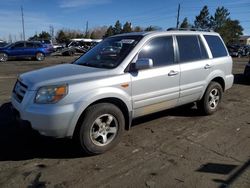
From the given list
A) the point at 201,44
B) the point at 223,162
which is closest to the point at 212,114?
the point at 201,44

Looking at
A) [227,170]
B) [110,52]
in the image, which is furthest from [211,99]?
[227,170]

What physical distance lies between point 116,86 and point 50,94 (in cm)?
100

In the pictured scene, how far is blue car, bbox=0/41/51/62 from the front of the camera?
78.4 ft

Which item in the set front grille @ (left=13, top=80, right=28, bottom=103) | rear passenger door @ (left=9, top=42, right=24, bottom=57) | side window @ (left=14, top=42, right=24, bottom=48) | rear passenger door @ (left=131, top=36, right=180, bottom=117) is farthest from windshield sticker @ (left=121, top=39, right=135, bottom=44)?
side window @ (left=14, top=42, right=24, bottom=48)

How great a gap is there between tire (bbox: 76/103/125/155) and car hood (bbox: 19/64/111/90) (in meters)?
0.45

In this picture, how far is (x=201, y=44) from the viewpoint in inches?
246

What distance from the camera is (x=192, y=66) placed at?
5820 millimetres

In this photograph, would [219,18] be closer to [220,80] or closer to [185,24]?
[185,24]

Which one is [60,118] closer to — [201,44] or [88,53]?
[88,53]

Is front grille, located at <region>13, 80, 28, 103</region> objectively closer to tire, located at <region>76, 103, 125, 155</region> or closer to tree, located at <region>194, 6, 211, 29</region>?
tire, located at <region>76, 103, 125, 155</region>

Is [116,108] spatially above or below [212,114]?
above

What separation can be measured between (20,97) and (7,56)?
69.7 feet

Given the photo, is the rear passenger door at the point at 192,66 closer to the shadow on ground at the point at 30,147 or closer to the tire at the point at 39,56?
the shadow on ground at the point at 30,147

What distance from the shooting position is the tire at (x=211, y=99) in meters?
6.39
